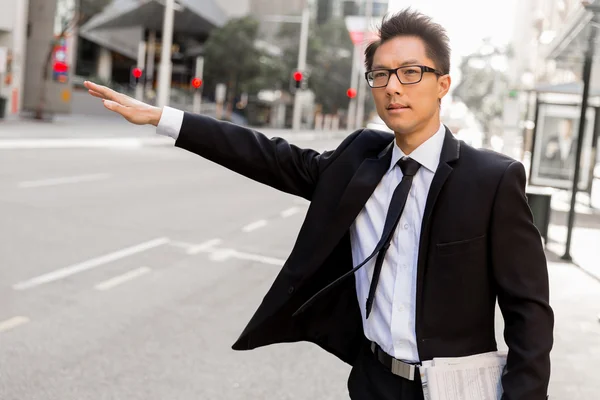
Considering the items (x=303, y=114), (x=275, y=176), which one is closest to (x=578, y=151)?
(x=275, y=176)

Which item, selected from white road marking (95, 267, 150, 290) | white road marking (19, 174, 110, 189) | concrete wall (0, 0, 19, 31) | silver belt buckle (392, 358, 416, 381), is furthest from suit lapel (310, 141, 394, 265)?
concrete wall (0, 0, 19, 31)

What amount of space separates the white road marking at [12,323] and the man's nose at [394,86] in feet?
13.9

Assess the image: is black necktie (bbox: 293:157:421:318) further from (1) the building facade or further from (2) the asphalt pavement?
(1) the building facade

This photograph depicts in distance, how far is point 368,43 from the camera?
2.56 m

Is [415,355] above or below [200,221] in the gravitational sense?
above

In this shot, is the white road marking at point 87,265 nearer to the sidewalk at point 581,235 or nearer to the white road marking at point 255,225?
the white road marking at point 255,225

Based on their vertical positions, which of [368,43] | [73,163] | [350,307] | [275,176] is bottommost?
[73,163]

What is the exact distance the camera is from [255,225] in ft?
38.6

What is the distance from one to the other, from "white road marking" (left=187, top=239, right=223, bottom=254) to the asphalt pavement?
0.02 metres

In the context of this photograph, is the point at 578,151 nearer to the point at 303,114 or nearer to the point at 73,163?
the point at 73,163

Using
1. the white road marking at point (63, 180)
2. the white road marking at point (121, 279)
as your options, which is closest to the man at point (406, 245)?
the white road marking at point (121, 279)

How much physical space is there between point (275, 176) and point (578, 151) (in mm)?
8794

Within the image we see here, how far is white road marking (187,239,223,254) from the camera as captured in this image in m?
9.17

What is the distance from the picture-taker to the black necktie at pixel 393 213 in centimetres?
228
